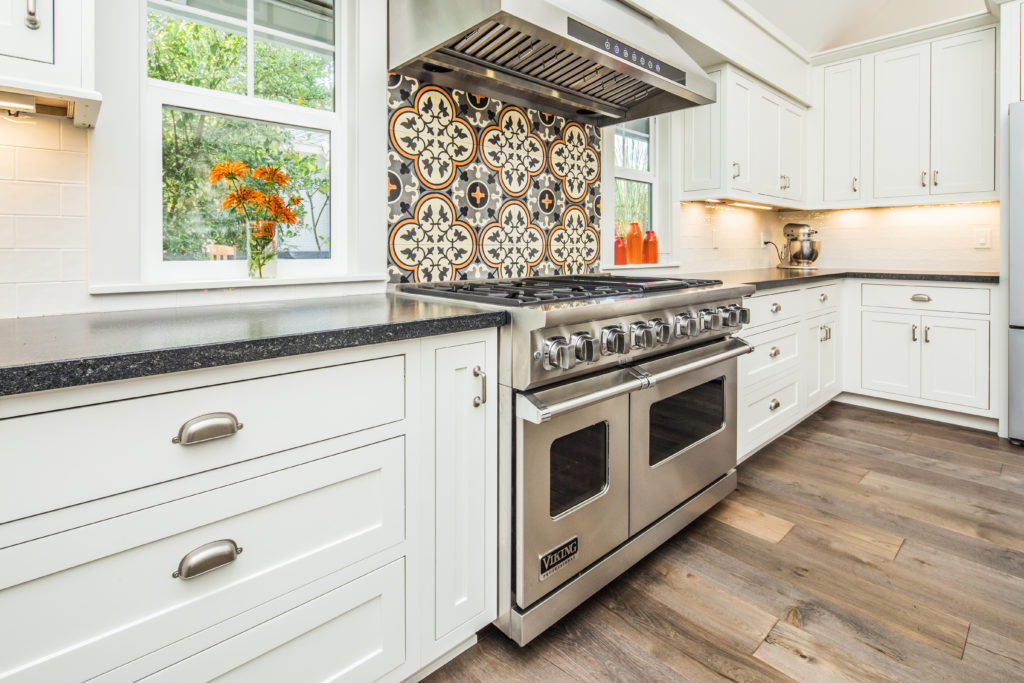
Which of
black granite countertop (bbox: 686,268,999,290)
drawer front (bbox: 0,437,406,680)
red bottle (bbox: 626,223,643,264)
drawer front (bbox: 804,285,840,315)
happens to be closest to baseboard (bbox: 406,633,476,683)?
drawer front (bbox: 0,437,406,680)

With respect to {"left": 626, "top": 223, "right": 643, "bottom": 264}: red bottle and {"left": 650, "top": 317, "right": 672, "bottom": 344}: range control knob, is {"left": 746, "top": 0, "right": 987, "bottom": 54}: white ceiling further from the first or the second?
{"left": 650, "top": 317, "right": 672, "bottom": 344}: range control knob

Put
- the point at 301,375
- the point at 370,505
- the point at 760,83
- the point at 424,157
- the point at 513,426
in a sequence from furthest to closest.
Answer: the point at 760,83 → the point at 424,157 → the point at 513,426 → the point at 370,505 → the point at 301,375

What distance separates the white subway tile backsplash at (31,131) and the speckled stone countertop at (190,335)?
15.9 inches

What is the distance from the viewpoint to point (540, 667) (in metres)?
1.42

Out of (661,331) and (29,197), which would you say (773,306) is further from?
(29,197)

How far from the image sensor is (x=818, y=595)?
1711 mm

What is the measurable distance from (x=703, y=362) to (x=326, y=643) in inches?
57.2

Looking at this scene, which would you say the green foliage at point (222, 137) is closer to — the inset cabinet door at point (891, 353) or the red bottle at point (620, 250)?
the red bottle at point (620, 250)

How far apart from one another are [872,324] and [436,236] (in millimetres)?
3167

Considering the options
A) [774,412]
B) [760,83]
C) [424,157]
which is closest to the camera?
[424,157]

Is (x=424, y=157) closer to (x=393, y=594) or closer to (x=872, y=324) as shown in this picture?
(x=393, y=594)

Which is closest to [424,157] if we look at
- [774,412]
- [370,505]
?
[370,505]

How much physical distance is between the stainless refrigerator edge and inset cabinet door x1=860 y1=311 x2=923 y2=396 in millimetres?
505

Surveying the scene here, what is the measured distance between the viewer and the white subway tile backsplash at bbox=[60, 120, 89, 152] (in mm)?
1295
